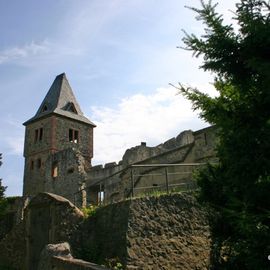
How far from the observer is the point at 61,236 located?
10930mm

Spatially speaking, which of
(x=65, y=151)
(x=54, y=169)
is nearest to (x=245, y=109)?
(x=65, y=151)

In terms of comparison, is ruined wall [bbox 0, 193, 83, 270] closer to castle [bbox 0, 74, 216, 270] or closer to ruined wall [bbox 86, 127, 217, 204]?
castle [bbox 0, 74, 216, 270]

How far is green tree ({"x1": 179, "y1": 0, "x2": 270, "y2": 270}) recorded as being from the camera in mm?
4301

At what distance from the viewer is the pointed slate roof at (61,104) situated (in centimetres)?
4326

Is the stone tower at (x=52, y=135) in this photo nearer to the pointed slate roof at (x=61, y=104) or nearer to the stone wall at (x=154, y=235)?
the pointed slate roof at (x=61, y=104)

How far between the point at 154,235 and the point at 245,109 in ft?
18.5

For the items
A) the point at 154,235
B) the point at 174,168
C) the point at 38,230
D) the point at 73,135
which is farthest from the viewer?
the point at 73,135

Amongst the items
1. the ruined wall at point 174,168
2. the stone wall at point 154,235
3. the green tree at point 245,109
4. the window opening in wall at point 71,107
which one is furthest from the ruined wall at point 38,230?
the window opening in wall at point 71,107

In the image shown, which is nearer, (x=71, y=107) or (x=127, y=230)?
(x=127, y=230)

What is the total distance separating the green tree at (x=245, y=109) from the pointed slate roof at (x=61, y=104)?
3833 cm

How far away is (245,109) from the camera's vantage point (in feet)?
15.3

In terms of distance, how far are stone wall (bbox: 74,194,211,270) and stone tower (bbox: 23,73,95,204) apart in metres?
26.7

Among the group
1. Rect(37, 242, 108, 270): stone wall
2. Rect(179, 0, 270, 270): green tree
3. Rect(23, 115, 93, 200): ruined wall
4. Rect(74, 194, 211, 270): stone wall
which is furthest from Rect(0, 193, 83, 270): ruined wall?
Rect(23, 115, 93, 200): ruined wall

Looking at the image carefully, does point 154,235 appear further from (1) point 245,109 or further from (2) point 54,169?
(2) point 54,169
